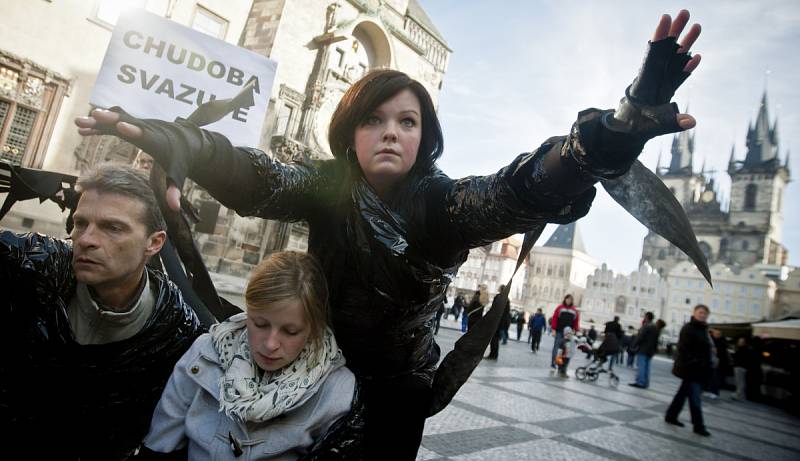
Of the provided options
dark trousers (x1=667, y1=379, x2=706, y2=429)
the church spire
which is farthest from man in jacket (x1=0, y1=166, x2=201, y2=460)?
the church spire

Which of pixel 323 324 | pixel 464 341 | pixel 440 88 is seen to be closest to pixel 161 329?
pixel 323 324

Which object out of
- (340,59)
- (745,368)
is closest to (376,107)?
(340,59)

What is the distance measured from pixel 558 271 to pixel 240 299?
89.4 m

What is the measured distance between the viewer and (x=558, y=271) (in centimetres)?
9156

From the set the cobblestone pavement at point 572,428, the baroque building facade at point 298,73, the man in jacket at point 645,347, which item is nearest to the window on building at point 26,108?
the baroque building facade at point 298,73

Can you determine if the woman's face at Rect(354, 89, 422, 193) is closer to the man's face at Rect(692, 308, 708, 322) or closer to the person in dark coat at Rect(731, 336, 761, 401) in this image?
the man's face at Rect(692, 308, 708, 322)

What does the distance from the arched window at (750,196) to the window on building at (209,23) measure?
101 meters

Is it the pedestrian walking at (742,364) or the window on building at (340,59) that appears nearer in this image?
the pedestrian walking at (742,364)

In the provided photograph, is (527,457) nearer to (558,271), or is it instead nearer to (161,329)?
(161,329)

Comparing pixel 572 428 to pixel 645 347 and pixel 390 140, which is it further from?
pixel 645 347

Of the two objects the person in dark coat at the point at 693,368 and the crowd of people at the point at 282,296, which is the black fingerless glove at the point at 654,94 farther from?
the person in dark coat at the point at 693,368

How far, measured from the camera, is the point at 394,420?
4.98 ft

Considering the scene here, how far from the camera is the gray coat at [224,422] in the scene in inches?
57.7

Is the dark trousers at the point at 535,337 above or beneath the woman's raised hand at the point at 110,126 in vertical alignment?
beneath
